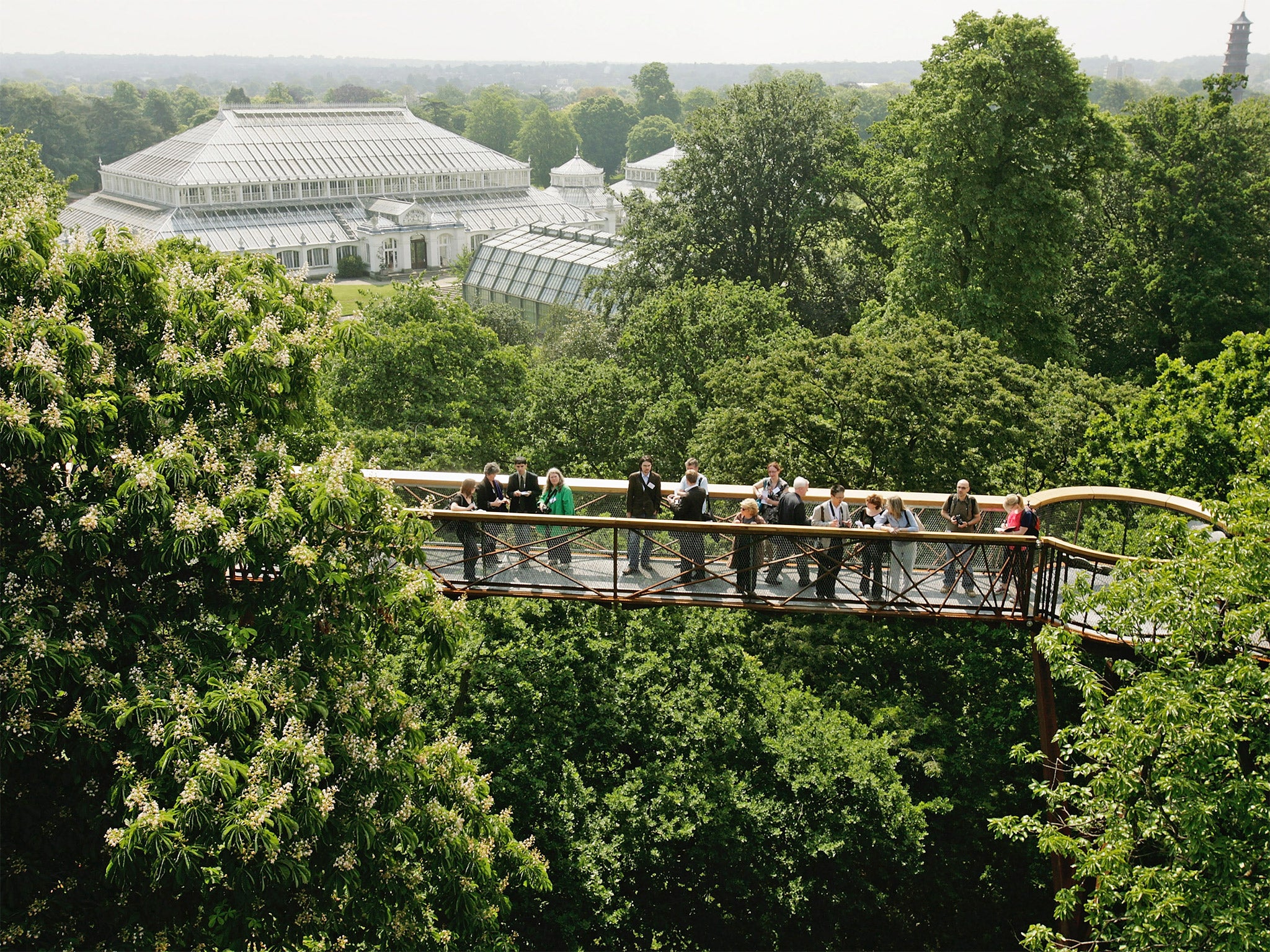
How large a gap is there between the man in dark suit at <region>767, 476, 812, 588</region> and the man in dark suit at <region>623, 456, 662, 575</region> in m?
1.69

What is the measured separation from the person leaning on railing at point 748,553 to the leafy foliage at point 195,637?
5.38 metres

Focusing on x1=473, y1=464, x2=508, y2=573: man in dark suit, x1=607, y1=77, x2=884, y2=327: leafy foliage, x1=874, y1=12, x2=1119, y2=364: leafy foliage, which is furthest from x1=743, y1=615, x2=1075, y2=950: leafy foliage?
x1=607, y1=77, x2=884, y2=327: leafy foliage

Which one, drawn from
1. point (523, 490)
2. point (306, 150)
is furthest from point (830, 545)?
point (306, 150)

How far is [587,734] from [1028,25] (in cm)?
2483

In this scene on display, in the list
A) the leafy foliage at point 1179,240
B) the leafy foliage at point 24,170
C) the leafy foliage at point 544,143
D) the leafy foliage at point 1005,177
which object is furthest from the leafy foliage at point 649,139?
the leafy foliage at point 1005,177

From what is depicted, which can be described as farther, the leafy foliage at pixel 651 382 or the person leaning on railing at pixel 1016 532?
the leafy foliage at pixel 651 382

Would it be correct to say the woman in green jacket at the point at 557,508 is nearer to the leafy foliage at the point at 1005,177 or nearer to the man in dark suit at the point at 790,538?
the man in dark suit at the point at 790,538

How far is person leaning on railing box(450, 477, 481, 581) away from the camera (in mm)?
14555

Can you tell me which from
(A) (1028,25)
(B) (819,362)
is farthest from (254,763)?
(A) (1028,25)

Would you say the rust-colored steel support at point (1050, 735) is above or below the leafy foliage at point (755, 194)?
below

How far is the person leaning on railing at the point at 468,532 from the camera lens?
14555mm

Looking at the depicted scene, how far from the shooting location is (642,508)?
1512cm

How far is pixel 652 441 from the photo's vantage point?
2809cm

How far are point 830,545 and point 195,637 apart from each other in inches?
329
